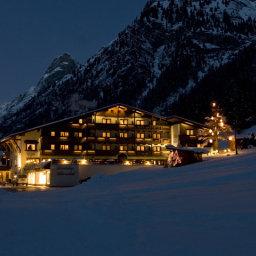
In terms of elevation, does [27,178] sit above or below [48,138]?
below

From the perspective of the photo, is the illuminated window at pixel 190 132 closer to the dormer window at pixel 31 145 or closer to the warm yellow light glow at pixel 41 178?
the dormer window at pixel 31 145

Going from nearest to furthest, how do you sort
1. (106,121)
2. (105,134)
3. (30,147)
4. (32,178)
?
(32,178), (30,147), (105,134), (106,121)

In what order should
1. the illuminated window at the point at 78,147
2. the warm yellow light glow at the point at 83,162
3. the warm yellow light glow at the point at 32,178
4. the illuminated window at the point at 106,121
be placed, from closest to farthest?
the warm yellow light glow at the point at 32,178 → the warm yellow light glow at the point at 83,162 → the illuminated window at the point at 78,147 → the illuminated window at the point at 106,121

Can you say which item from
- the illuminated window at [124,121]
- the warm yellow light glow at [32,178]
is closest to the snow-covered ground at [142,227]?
the warm yellow light glow at [32,178]

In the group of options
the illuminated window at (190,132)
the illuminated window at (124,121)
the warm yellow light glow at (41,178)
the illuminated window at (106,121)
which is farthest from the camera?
the illuminated window at (190,132)

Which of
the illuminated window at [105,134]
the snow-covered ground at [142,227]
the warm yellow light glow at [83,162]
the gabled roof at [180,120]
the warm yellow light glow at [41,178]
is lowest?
the snow-covered ground at [142,227]

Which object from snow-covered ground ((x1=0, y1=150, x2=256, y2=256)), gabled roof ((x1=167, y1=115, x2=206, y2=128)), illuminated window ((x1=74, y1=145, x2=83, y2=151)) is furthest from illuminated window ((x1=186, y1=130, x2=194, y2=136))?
snow-covered ground ((x1=0, y1=150, x2=256, y2=256))

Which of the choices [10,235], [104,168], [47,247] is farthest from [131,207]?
[104,168]

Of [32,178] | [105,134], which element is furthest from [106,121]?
[32,178]

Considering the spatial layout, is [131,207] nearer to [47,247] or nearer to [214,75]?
[47,247]

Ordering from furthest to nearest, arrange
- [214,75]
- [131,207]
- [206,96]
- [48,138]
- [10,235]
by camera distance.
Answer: [214,75], [206,96], [48,138], [131,207], [10,235]

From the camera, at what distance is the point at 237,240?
9.71 metres

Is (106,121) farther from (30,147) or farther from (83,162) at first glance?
(30,147)

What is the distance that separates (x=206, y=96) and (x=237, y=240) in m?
116
